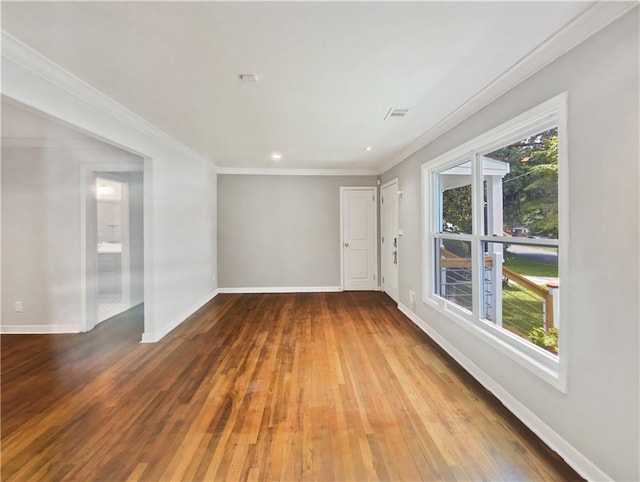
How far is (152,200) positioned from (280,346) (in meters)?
2.18

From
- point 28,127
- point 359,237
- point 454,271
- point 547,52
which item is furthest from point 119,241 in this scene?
point 547,52

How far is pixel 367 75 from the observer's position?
1.95 metres

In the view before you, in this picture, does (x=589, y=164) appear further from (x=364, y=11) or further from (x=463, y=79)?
(x=364, y=11)

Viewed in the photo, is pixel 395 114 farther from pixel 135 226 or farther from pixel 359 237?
pixel 135 226

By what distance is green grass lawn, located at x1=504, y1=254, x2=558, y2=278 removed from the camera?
1773 mm

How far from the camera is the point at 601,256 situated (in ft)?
4.49

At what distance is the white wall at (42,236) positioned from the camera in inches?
132

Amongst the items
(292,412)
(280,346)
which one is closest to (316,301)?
(280,346)

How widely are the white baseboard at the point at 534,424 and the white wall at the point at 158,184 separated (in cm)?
332

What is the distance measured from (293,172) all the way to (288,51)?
3.72 m

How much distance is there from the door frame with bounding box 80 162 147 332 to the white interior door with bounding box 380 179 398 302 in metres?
3.72

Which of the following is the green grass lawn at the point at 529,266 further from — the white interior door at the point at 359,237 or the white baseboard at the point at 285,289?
the white baseboard at the point at 285,289

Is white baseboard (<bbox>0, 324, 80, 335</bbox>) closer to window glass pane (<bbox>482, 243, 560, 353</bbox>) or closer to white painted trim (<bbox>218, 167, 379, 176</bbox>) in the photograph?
white painted trim (<bbox>218, 167, 379, 176</bbox>)

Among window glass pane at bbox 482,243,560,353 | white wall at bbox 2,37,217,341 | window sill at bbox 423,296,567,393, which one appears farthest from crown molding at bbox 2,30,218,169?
window sill at bbox 423,296,567,393
